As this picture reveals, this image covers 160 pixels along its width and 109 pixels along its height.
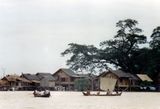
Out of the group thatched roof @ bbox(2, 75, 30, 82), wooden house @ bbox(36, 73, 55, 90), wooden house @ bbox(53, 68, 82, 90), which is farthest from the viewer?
wooden house @ bbox(53, 68, 82, 90)

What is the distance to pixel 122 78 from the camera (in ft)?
342

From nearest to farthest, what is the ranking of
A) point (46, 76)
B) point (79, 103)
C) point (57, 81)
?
point (79, 103)
point (46, 76)
point (57, 81)

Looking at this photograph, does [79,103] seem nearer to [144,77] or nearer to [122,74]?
[144,77]

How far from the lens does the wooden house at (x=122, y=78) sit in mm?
102875

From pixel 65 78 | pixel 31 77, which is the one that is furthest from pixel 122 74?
pixel 31 77

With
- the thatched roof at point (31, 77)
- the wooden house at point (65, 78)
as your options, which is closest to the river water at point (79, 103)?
the thatched roof at point (31, 77)

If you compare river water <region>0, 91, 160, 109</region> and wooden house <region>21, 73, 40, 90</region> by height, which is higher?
wooden house <region>21, 73, 40, 90</region>

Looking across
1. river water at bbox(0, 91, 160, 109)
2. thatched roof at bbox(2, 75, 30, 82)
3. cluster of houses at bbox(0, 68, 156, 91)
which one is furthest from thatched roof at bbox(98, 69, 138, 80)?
river water at bbox(0, 91, 160, 109)

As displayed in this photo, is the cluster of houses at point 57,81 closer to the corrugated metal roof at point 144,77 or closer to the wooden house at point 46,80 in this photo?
the wooden house at point 46,80

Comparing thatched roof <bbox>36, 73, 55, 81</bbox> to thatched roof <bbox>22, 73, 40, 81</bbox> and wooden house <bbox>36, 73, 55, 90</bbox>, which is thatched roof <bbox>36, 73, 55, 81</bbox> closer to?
wooden house <bbox>36, 73, 55, 90</bbox>

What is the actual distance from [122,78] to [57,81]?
20046 mm

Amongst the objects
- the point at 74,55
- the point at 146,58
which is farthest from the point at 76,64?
the point at 146,58

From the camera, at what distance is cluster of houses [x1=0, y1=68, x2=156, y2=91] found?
105500 millimetres

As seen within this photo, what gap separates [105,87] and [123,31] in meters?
33.1
